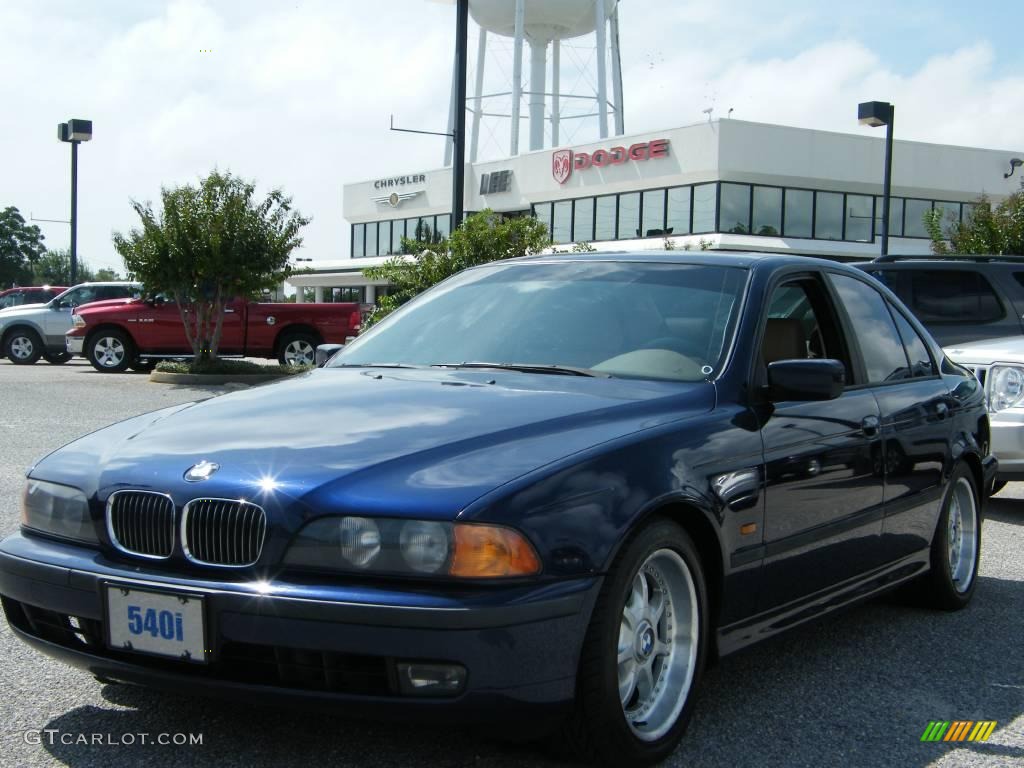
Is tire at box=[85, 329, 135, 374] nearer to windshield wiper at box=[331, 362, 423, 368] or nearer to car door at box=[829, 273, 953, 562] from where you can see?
windshield wiper at box=[331, 362, 423, 368]

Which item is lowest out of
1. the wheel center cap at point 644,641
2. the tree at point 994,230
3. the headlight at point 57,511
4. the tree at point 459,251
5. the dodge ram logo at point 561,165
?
the wheel center cap at point 644,641

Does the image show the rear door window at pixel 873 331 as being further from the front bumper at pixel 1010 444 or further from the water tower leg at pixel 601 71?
the water tower leg at pixel 601 71

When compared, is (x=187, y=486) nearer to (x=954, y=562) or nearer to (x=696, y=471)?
(x=696, y=471)

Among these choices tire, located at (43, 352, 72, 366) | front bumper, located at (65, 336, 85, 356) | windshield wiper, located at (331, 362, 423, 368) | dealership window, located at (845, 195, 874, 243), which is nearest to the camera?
windshield wiper, located at (331, 362, 423, 368)

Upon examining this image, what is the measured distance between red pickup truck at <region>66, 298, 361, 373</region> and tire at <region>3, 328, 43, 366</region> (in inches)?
166

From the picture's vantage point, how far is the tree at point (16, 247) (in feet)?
338

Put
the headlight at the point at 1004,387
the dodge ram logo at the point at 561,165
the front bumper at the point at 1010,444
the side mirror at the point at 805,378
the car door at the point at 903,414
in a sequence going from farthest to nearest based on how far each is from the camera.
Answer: the dodge ram logo at the point at 561,165 → the headlight at the point at 1004,387 → the front bumper at the point at 1010,444 → the car door at the point at 903,414 → the side mirror at the point at 805,378

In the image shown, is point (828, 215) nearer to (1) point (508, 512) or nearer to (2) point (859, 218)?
(2) point (859, 218)

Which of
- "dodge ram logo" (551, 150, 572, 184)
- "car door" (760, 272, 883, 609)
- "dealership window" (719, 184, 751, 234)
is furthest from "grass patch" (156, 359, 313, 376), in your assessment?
"dodge ram logo" (551, 150, 572, 184)

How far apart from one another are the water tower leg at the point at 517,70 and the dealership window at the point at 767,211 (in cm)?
1350

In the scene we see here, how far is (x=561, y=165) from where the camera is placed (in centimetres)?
5122

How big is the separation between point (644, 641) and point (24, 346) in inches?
965

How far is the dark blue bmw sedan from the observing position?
2980 mm

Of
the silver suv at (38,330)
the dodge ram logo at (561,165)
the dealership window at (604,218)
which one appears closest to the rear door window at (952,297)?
the silver suv at (38,330)
